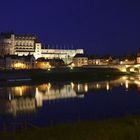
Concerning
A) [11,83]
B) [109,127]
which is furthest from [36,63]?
[109,127]

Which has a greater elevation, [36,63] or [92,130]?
[36,63]

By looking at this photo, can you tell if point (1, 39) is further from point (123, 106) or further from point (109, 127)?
point (109, 127)

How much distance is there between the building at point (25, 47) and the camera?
6122cm

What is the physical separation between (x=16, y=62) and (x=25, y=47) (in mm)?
13036

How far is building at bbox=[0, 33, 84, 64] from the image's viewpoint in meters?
61.2

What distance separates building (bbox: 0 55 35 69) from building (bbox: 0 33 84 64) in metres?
9.55

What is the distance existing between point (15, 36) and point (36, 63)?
1064 centimetres

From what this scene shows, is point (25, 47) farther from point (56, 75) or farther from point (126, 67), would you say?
point (56, 75)

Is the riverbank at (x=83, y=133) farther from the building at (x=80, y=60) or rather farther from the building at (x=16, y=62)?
the building at (x=80, y=60)

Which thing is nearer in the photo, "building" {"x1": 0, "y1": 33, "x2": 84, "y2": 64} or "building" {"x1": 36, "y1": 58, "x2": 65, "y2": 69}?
"building" {"x1": 36, "y1": 58, "x2": 65, "y2": 69}

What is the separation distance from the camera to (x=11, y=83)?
31938mm

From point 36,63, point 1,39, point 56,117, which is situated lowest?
point 56,117

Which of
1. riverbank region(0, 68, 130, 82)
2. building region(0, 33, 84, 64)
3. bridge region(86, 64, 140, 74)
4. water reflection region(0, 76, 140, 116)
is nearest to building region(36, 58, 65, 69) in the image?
building region(0, 33, 84, 64)

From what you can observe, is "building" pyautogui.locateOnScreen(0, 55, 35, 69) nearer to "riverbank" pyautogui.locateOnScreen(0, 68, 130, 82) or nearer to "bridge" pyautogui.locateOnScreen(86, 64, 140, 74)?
"riverbank" pyautogui.locateOnScreen(0, 68, 130, 82)
